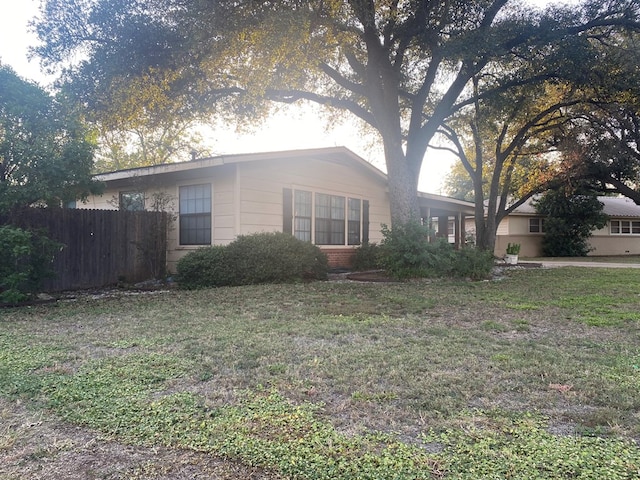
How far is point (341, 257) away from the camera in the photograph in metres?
13.7

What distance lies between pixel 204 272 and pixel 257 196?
256cm

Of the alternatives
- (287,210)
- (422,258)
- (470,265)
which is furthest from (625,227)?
(287,210)

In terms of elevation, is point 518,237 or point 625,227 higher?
point 625,227

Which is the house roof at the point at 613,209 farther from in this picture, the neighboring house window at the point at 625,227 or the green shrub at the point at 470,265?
A: the green shrub at the point at 470,265

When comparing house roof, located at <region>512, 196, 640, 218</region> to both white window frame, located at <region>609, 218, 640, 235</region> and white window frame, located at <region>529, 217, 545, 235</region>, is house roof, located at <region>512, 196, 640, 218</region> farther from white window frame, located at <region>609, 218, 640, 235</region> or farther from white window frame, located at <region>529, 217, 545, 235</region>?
white window frame, located at <region>529, 217, 545, 235</region>

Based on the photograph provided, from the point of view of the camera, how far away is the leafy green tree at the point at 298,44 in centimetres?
892

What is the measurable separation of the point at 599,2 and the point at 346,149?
22.5 feet

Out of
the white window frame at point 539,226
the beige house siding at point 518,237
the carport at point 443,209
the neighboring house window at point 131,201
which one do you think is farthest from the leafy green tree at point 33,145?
the white window frame at point 539,226

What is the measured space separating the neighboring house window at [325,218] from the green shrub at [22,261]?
5.69 m

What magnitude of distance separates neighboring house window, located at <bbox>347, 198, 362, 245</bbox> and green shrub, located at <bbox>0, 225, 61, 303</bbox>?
844cm

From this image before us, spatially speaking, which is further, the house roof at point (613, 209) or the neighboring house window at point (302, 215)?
the house roof at point (613, 209)

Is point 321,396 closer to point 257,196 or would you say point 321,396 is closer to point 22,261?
point 22,261

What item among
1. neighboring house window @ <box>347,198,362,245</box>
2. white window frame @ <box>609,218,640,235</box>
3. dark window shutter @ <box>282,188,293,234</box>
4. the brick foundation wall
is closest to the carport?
neighboring house window @ <box>347,198,362,245</box>

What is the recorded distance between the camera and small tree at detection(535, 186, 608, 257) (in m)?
25.0
